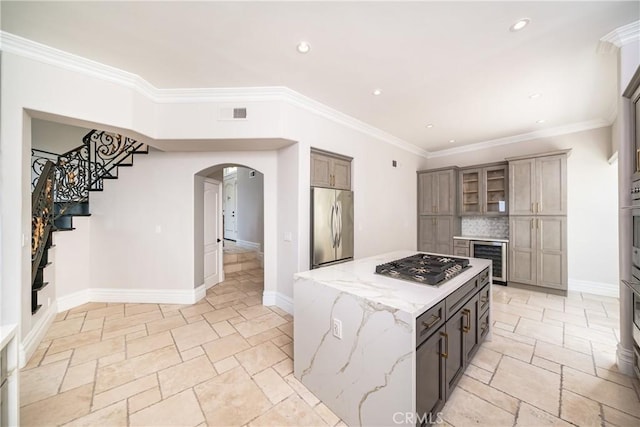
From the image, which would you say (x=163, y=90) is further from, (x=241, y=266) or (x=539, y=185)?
(x=539, y=185)

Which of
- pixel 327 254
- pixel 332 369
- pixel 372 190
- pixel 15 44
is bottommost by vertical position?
pixel 332 369

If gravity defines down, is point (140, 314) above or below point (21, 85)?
below

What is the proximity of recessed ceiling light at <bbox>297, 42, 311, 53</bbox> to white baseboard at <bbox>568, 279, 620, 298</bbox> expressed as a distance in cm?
563

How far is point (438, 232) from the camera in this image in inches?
213

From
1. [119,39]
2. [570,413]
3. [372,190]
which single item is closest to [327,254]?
[372,190]

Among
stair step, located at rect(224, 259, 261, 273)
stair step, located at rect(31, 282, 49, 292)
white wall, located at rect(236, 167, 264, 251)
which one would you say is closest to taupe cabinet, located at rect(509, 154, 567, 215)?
stair step, located at rect(224, 259, 261, 273)

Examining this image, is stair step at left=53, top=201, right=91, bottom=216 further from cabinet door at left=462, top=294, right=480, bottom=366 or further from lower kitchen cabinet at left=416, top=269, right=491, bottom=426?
cabinet door at left=462, top=294, right=480, bottom=366

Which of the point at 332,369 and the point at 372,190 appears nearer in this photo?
the point at 332,369

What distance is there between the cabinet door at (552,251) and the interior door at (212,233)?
5.77 m

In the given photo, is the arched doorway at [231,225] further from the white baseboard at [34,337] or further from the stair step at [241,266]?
the white baseboard at [34,337]

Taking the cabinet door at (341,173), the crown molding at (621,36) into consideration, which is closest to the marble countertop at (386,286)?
the cabinet door at (341,173)

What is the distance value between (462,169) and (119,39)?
5.83 m

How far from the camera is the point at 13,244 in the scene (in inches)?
86.9

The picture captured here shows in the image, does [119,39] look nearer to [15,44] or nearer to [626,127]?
[15,44]
